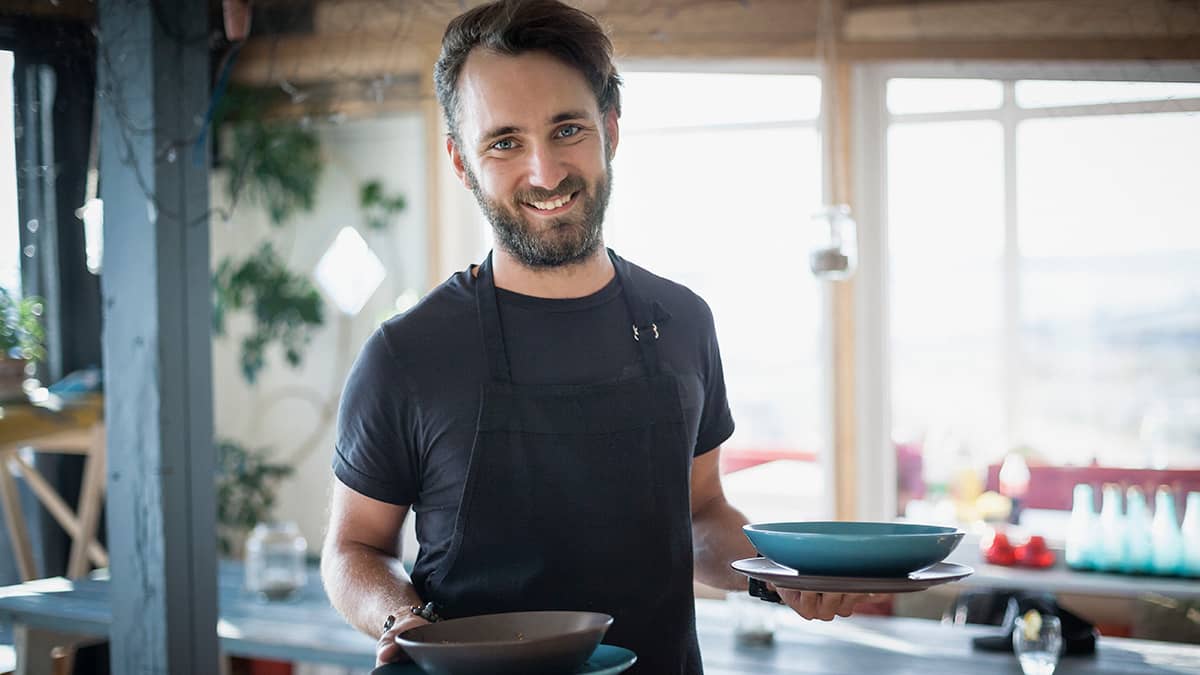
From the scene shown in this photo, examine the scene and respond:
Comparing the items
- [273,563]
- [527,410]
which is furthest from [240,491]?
[527,410]

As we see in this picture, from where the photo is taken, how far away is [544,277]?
2033 millimetres

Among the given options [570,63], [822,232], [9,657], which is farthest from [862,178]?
[9,657]

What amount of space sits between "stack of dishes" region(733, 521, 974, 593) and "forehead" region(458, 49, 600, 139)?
74 centimetres

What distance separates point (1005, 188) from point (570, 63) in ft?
11.8

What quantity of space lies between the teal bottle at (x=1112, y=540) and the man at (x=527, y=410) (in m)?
3.03

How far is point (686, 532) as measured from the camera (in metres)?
2.05

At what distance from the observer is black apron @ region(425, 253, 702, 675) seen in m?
1.93

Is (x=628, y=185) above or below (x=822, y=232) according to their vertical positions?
above

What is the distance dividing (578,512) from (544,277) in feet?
1.27

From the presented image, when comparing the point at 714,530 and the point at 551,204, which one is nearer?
the point at 551,204

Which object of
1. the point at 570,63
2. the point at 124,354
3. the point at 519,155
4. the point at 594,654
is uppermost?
the point at 570,63

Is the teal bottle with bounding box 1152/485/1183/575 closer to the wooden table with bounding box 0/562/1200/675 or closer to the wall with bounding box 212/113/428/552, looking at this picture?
the wooden table with bounding box 0/562/1200/675

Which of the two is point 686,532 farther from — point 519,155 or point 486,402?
point 519,155

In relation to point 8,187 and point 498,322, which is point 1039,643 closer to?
point 498,322
